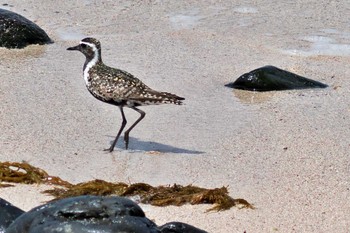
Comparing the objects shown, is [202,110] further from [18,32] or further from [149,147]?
[18,32]

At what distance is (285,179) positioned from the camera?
262 inches

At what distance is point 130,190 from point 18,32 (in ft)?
13.2

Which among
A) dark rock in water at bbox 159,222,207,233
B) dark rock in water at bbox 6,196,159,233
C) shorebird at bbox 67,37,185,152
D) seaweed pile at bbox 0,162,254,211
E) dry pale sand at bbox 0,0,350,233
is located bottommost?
dry pale sand at bbox 0,0,350,233

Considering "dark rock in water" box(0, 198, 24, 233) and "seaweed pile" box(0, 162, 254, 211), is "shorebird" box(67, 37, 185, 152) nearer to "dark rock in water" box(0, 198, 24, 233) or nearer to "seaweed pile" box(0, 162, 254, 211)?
"seaweed pile" box(0, 162, 254, 211)

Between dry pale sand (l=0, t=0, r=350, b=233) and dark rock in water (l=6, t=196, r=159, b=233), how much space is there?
3.22 ft

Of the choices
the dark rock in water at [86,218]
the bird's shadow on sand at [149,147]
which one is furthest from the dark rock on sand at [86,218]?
the bird's shadow on sand at [149,147]

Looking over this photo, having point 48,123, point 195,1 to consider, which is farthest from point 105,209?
point 195,1

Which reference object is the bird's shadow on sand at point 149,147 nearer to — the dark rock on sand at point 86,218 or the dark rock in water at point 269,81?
the dark rock in water at point 269,81

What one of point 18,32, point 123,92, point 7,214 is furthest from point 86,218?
point 18,32

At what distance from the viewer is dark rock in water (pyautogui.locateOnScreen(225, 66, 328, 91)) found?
8.80 m

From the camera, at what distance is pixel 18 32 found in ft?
32.1

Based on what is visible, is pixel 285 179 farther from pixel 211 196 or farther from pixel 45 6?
pixel 45 6

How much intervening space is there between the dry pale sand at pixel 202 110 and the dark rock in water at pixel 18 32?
141 mm

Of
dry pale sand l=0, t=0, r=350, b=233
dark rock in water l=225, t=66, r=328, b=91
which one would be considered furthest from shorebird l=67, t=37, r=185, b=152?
dark rock in water l=225, t=66, r=328, b=91
